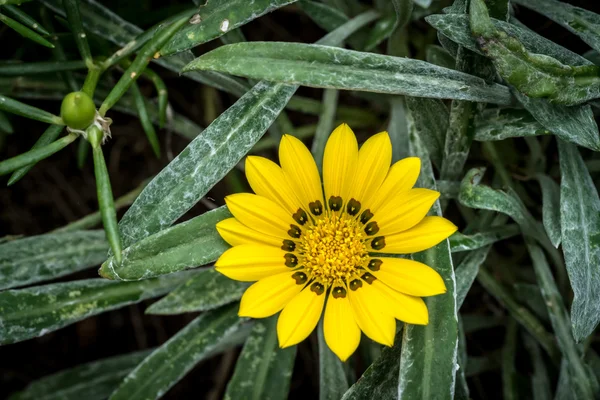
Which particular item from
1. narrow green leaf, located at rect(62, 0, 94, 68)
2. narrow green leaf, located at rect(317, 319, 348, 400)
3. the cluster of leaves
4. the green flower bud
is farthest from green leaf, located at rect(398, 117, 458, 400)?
narrow green leaf, located at rect(62, 0, 94, 68)

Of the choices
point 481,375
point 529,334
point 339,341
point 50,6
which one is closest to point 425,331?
point 339,341

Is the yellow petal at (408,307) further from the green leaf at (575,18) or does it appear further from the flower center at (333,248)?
the green leaf at (575,18)

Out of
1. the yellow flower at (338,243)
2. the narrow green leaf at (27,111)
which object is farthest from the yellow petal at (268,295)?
the narrow green leaf at (27,111)

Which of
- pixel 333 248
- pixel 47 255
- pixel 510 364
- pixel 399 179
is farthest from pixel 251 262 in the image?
pixel 510 364

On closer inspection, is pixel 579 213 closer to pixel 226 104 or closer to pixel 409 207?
pixel 409 207

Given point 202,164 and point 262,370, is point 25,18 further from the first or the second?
point 262,370

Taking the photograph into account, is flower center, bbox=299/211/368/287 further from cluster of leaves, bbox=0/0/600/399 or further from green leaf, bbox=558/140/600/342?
green leaf, bbox=558/140/600/342
